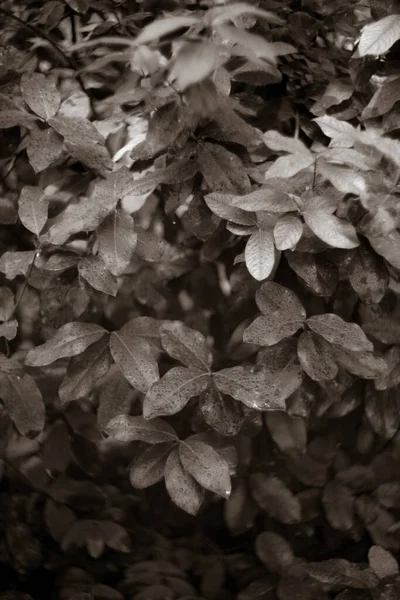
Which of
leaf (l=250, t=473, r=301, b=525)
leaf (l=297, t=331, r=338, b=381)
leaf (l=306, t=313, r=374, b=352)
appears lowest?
leaf (l=250, t=473, r=301, b=525)

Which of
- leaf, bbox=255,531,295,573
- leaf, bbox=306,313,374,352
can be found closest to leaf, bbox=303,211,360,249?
leaf, bbox=306,313,374,352

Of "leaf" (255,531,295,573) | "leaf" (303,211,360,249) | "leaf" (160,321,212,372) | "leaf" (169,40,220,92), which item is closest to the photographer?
"leaf" (169,40,220,92)

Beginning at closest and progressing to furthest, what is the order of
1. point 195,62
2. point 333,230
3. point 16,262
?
1. point 195,62
2. point 333,230
3. point 16,262

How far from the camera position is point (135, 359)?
97 centimetres

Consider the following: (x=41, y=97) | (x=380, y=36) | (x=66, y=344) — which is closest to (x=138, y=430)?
(x=66, y=344)

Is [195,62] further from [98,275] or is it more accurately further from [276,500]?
[276,500]

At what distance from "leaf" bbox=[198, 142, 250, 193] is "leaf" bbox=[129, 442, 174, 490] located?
386 mm

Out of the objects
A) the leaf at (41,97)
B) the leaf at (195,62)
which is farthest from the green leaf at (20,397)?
the leaf at (195,62)

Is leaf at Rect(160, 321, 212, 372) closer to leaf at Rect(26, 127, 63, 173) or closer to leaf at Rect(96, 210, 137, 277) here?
leaf at Rect(96, 210, 137, 277)

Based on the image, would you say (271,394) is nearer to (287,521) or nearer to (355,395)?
(355,395)

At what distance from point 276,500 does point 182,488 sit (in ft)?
1.13

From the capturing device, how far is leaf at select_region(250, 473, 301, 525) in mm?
1228

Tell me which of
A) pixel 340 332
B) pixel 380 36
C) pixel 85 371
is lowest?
pixel 85 371

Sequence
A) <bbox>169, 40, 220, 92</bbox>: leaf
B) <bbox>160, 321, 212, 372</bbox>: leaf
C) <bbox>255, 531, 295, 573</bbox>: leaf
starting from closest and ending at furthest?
<bbox>169, 40, 220, 92</bbox>: leaf → <bbox>160, 321, 212, 372</bbox>: leaf → <bbox>255, 531, 295, 573</bbox>: leaf
